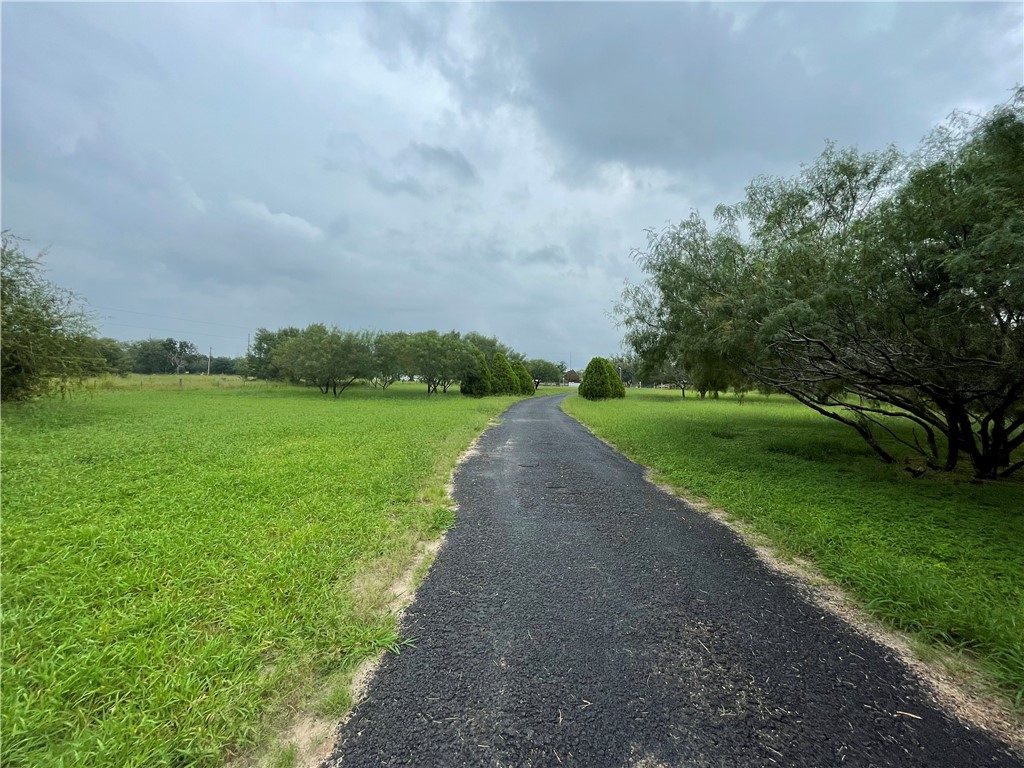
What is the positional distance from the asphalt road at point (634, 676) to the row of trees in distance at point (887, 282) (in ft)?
13.0

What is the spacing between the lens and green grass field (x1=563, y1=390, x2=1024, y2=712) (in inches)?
102

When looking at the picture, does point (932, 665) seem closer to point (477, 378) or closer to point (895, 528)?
point (895, 528)

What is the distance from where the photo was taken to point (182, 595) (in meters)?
2.80

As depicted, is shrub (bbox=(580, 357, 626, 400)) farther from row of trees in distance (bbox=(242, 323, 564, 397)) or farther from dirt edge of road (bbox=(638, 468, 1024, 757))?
dirt edge of road (bbox=(638, 468, 1024, 757))

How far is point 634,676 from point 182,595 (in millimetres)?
3092

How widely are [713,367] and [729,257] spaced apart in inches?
177

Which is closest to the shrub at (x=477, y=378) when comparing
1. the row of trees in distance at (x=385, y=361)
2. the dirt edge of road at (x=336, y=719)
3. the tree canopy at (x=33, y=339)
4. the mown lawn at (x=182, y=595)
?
the row of trees in distance at (x=385, y=361)

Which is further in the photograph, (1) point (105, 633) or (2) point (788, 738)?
(1) point (105, 633)

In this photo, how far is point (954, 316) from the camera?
4.92 m

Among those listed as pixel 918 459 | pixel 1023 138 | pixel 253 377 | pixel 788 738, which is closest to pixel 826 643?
pixel 788 738

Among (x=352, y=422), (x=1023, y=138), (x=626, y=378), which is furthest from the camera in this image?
(x=626, y=378)

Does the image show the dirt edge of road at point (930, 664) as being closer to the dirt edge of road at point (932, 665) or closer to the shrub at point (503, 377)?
the dirt edge of road at point (932, 665)

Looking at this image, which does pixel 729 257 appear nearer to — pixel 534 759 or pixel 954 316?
pixel 954 316

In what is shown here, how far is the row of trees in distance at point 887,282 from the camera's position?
427 centimetres
